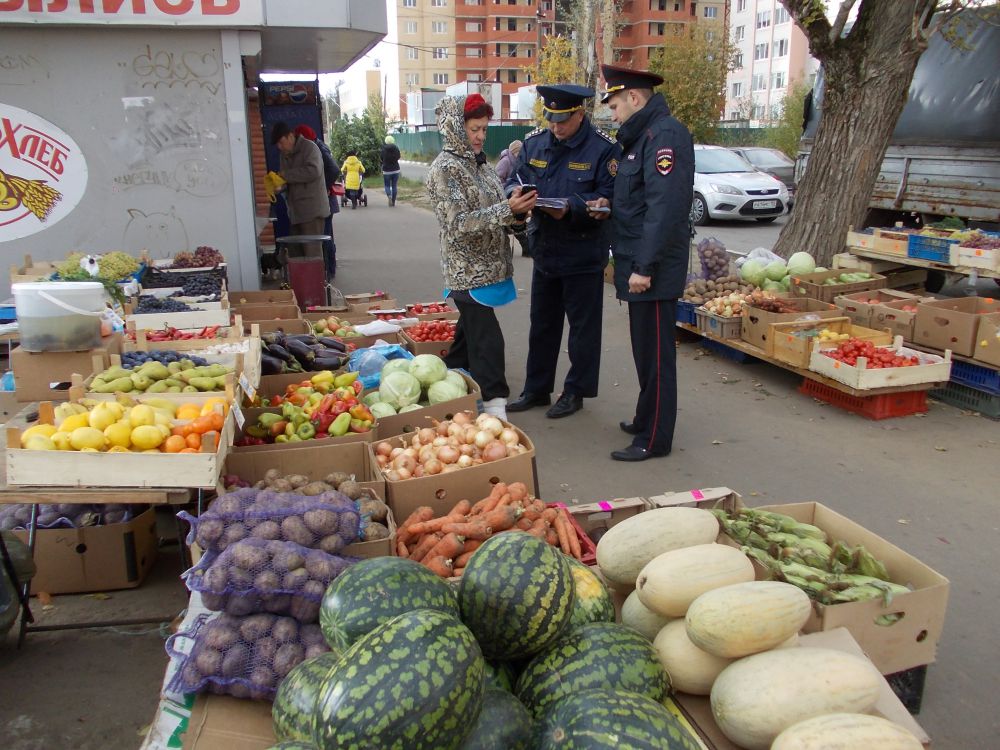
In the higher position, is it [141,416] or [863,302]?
[141,416]

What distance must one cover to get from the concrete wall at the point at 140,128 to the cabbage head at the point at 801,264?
5943mm

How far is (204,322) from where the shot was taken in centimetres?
602

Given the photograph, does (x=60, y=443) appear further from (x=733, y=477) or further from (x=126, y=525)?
(x=733, y=477)

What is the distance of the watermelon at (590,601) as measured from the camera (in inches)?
102

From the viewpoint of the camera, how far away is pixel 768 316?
695 cm

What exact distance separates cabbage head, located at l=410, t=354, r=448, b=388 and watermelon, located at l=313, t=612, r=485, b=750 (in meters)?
3.49

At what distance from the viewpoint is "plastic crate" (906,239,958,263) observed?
763 cm

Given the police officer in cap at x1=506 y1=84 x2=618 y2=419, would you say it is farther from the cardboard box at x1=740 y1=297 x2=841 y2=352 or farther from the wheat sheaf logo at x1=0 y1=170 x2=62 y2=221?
the wheat sheaf logo at x1=0 y1=170 x2=62 y2=221

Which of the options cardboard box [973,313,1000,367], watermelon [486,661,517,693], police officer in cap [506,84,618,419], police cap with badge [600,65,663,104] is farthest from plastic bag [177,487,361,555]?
cardboard box [973,313,1000,367]

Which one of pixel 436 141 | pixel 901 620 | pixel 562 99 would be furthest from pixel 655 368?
pixel 436 141

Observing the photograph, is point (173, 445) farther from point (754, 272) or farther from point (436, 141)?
point (436, 141)

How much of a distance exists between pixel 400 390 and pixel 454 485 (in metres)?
1.44

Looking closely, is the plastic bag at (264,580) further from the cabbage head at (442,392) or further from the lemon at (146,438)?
the cabbage head at (442,392)

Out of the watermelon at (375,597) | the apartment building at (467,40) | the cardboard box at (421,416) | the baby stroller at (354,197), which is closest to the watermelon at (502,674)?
the watermelon at (375,597)
